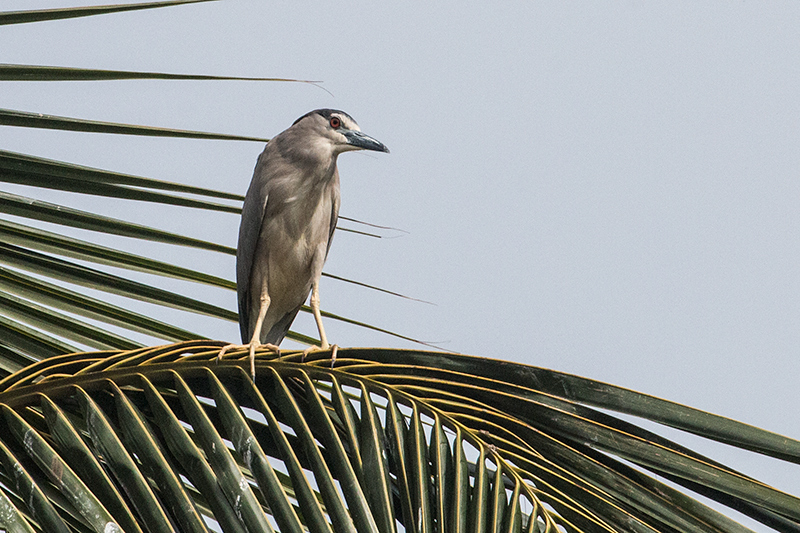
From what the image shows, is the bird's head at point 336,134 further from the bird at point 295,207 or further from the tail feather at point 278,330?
the tail feather at point 278,330

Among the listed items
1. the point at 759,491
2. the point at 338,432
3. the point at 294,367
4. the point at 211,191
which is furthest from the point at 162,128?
the point at 759,491

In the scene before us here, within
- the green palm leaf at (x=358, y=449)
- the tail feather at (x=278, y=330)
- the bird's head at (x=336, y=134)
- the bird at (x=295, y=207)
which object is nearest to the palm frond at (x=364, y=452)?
the green palm leaf at (x=358, y=449)

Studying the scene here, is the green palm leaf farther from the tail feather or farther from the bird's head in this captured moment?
the tail feather

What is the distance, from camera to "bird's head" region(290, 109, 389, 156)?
4207 mm

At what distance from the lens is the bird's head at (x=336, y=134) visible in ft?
13.8

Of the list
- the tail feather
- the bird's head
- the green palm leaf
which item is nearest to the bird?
the bird's head

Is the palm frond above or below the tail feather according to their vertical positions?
above

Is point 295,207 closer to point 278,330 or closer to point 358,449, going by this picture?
point 278,330

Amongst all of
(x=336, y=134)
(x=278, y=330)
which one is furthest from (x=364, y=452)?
(x=278, y=330)

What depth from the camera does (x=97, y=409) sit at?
158 centimetres

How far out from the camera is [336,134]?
13.9ft

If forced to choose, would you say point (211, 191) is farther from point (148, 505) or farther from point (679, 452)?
point (679, 452)

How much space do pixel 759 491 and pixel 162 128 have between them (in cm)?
162

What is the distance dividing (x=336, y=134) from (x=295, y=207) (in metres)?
0.42
